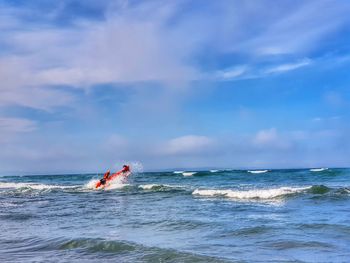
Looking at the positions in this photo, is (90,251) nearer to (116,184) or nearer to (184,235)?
(184,235)

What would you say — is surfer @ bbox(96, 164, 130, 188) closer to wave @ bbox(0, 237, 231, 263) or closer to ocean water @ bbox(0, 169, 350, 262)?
ocean water @ bbox(0, 169, 350, 262)

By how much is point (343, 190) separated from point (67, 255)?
17852 millimetres

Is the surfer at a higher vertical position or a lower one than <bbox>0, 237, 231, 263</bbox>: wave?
higher

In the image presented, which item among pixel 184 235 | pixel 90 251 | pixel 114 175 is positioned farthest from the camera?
pixel 114 175

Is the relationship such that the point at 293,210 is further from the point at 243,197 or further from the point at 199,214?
the point at 243,197

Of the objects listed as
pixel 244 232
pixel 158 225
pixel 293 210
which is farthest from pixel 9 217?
pixel 293 210

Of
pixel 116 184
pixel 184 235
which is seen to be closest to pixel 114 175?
pixel 116 184

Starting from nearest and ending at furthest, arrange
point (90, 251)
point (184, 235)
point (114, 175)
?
point (90, 251), point (184, 235), point (114, 175)

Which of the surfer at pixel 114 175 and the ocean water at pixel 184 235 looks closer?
the ocean water at pixel 184 235

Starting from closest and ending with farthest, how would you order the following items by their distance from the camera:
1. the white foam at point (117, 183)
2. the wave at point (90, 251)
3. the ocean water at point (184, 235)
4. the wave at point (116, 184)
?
the wave at point (90, 251) < the ocean water at point (184, 235) < the wave at point (116, 184) < the white foam at point (117, 183)

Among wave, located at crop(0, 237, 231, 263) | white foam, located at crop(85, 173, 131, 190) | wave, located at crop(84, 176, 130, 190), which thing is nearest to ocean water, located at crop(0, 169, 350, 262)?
wave, located at crop(0, 237, 231, 263)

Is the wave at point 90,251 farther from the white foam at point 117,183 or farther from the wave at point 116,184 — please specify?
the white foam at point 117,183

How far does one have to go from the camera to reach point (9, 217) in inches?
643

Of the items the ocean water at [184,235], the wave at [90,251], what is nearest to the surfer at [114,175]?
the ocean water at [184,235]
